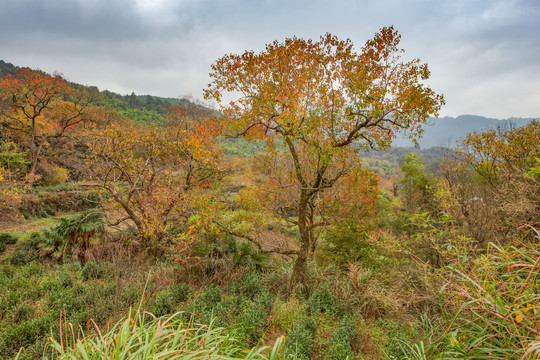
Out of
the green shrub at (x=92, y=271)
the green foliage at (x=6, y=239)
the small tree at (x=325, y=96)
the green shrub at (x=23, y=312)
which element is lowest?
the green foliage at (x=6, y=239)

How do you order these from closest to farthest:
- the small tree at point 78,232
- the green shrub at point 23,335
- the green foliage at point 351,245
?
the green shrub at point 23,335, the green foliage at point 351,245, the small tree at point 78,232

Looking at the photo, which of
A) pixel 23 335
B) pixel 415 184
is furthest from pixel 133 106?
pixel 23 335

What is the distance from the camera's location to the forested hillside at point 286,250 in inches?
94.8

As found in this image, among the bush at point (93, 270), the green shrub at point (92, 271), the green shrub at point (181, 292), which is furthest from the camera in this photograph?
the green shrub at point (92, 271)

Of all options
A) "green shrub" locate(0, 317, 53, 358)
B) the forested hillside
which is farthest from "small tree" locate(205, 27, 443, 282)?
"green shrub" locate(0, 317, 53, 358)

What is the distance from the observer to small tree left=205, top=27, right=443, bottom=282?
469cm

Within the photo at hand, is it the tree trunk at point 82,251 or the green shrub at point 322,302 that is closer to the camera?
the green shrub at point 322,302

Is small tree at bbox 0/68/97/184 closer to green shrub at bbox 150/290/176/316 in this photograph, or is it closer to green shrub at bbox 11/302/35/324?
green shrub at bbox 11/302/35/324

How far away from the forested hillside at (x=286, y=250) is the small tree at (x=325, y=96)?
1.3 inches

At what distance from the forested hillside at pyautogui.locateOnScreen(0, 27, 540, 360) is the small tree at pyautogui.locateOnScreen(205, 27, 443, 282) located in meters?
0.03

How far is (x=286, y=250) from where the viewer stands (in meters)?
6.57

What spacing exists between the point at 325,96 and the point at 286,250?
13.4 feet

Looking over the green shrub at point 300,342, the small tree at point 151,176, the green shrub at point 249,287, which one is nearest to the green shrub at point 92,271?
the small tree at point 151,176

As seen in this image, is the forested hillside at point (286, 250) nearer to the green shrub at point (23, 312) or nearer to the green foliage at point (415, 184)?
the green shrub at point (23, 312)
